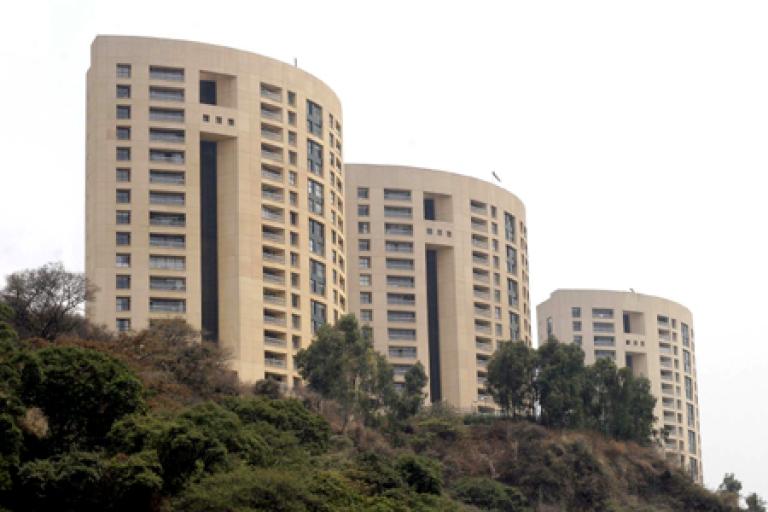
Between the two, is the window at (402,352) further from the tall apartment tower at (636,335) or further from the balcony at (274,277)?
the tall apartment tower at (636,335)

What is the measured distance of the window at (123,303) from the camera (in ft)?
308

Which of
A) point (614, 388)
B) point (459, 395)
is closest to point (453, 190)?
point (459, 395)

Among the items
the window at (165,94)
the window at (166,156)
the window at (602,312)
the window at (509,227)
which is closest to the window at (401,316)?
the window at (509,227)

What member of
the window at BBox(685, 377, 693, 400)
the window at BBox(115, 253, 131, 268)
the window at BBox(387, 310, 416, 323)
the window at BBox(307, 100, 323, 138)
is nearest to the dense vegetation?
the window at BBox(115, 253, 131, 268)

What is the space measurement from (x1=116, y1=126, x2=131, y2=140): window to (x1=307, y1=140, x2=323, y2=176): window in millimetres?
12872

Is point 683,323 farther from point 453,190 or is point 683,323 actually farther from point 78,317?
point 78,317

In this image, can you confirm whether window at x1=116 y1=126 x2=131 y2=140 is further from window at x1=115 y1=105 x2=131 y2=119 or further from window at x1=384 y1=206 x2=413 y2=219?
window at x1=384 y1=206 x2=413 y2=219

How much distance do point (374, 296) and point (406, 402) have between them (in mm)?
26050

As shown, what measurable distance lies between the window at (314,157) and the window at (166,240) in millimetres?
11309

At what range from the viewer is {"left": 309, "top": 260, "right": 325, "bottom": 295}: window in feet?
332

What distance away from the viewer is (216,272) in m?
97.4

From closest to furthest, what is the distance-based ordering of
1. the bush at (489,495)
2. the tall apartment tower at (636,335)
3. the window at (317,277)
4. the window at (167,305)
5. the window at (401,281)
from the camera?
1. the bush at (489,495)
2. the window at (167,305)
3. the window at (317,277)
4. the window at (401,281)
5. the tall apartment tower at (636,335)

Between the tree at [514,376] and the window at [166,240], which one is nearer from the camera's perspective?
the window at [166,240]

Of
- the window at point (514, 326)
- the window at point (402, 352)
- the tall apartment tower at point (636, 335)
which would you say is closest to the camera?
the window at point (402, 352)
